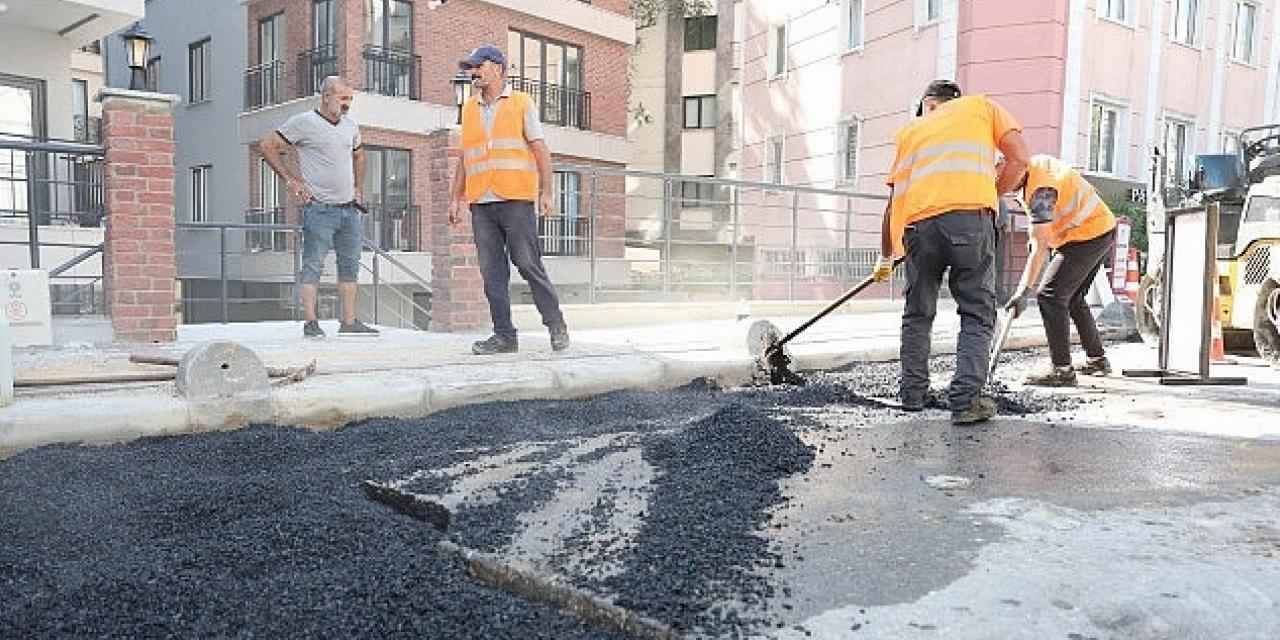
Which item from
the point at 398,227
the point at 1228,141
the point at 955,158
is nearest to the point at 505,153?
the point at 955,158

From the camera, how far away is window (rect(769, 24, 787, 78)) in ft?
67.5

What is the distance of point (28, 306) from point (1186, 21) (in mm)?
18352

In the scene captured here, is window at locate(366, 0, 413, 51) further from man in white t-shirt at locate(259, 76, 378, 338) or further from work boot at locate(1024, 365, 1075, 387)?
work boot at locate(1024, 365, 1075, 387)

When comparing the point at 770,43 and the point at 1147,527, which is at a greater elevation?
the point at 770,43

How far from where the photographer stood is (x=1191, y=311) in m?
6.00

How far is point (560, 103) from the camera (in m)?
21.4

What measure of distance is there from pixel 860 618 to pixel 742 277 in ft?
29.5

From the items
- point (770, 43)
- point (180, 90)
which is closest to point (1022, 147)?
point (770, 43)

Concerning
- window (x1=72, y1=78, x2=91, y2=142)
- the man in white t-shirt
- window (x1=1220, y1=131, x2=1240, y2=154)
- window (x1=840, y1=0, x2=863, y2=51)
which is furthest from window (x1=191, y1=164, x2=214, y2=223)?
window (x1=1220, y1=131, x2=1240, y2=154)

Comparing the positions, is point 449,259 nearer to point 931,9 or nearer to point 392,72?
point 931,9

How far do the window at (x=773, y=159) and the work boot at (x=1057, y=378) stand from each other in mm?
14992

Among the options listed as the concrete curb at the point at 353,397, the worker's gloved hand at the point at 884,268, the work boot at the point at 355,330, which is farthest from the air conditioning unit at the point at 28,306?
the worker's gloved hand at the point at 884,268

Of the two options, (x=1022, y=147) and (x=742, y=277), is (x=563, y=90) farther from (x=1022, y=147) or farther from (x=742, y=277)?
(x=1022, y=147)

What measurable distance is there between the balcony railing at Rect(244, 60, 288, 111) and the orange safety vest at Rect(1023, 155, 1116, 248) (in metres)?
16.5
